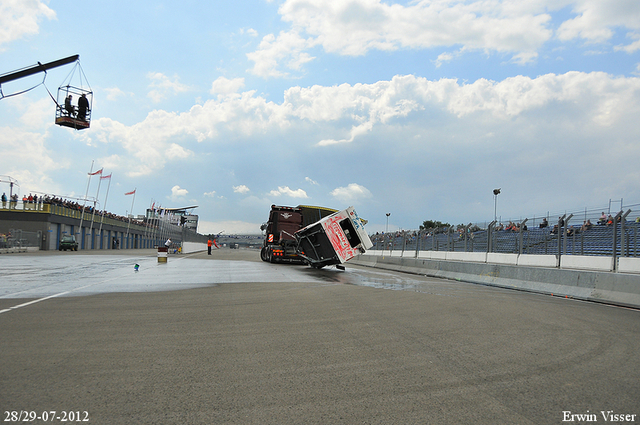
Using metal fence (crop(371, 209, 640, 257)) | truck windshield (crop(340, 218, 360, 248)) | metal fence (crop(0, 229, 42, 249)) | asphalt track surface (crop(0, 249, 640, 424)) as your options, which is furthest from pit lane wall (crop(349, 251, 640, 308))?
metal fence (crop(0, 229, 42, 249))

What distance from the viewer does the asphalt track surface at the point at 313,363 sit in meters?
3.66

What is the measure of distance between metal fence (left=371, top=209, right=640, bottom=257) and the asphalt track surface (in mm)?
6074

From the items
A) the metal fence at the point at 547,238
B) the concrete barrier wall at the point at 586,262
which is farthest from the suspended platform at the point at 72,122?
the concrete barrier wall at the point at 586,262

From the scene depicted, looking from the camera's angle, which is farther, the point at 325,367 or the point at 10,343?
the point at 10,343

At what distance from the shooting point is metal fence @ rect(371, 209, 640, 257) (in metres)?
14.4

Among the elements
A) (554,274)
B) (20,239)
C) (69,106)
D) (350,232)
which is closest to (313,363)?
(554,274)

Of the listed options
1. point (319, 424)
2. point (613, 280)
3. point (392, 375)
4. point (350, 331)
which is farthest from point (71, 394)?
point (613, 280)

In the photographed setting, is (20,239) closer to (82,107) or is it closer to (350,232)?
(82,107)

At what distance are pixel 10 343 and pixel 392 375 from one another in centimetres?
473

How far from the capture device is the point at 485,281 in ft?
56.2

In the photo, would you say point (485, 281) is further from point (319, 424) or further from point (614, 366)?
point (319, 424)

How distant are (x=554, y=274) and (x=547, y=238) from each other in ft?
18.9

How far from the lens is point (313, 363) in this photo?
16.4ft

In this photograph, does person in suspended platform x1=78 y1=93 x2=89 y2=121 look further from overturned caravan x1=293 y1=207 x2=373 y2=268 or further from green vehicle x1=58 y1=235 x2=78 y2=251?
green vehicle x1=58 y1=235 x2=78 y2=251
